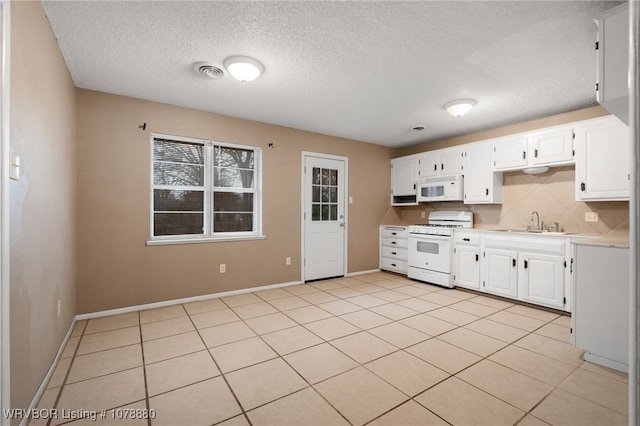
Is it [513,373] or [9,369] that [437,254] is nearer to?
[513,373]

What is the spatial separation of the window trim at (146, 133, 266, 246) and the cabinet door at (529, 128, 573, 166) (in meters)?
3.84

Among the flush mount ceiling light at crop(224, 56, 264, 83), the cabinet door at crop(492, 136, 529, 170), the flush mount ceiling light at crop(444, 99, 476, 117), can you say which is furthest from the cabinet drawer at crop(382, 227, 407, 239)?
the flush mount ceiling light at crop(224, 56, 264, 83)

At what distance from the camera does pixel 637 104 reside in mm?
838

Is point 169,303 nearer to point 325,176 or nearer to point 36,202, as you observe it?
point 36,202

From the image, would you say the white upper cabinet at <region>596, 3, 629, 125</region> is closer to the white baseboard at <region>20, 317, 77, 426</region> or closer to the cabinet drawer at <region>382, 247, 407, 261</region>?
the cabinet drawer at <region>382, 247, 407, 261</region>

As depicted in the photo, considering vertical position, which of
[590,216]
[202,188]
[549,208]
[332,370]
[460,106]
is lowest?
[332,370]

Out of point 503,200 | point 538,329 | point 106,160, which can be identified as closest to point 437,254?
point 503,200

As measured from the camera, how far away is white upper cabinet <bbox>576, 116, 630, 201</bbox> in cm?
320

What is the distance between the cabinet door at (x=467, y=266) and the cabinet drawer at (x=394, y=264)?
104cm

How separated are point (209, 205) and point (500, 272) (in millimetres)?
4092

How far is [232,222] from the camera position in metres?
4.32

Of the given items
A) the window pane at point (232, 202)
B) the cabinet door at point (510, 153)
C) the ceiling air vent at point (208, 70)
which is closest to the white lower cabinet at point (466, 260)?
the cabinet door at point (510, 153)

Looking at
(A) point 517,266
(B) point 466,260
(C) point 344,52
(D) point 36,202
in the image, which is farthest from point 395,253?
(D) point 36,202

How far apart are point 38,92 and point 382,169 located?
5.10 m
